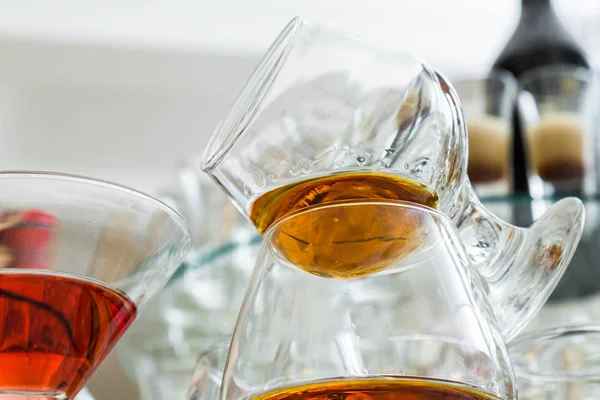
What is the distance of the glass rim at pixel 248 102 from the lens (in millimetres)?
390

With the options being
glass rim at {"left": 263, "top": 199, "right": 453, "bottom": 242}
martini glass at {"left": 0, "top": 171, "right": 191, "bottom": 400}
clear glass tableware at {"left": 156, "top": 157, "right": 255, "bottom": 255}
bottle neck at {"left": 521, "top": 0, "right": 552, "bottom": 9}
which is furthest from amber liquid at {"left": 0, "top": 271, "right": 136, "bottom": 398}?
bottle neck at {"left": 521, "top": 0, "right": 552, "bottom": 9}

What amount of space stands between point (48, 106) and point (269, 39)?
10.2 inches

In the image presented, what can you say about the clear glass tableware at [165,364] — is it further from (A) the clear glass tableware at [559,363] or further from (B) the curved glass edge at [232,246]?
(A) the clear glass tableware at [559,363]

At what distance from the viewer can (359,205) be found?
13.7 inches

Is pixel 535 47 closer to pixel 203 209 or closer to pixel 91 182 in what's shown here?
pixel 203 209

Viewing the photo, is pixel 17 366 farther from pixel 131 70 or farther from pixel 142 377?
pixel 131 70

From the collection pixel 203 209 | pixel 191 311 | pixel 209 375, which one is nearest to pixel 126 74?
pixel 203 209

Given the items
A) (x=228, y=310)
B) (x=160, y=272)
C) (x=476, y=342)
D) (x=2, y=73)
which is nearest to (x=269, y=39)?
(x=2, y=73)

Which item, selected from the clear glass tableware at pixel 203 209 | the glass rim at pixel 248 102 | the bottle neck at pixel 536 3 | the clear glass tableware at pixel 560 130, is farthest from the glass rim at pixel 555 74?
the glass rim at pixel 248 102

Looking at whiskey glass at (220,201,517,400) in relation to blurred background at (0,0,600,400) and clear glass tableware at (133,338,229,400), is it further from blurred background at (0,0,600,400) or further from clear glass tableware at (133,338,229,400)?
blurred background at (0,0,600,400)

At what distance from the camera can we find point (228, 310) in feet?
2.35

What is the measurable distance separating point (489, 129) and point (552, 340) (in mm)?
301

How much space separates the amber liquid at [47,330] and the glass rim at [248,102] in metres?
0.09

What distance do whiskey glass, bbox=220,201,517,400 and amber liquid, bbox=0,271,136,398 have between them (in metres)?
0.09
